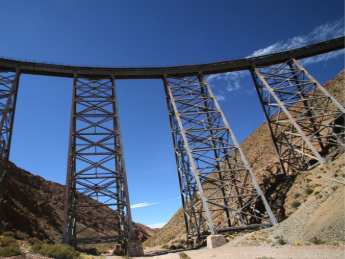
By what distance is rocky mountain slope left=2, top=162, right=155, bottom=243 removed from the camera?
914 inches

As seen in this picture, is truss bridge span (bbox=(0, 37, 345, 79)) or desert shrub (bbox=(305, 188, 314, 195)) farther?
truss bridge span (bbox=(0, 37, 345, 79))

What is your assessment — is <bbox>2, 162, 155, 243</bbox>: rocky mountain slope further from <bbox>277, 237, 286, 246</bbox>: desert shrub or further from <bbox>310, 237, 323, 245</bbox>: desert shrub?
<bbox>310, 237, 323, 245</bbox>: desert shrub

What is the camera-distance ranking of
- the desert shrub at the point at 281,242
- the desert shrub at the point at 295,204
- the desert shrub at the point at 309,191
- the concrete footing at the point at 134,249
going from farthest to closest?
the desert shrub at the point at 295,204, the desert shrub at the point at 309,191, the concrete footing at the point at 134,249, the desert shrub at the point at 281,242

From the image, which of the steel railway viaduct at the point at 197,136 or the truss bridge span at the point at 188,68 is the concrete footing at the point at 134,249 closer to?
the steel railway viaduct at the point at 197,136

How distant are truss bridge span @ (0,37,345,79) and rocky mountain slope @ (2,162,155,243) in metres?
10.2

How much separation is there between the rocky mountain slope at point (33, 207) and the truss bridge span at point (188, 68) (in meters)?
10.2

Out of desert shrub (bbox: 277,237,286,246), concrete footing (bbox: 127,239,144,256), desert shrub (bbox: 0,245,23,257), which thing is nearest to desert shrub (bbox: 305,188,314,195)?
desert shrub (bbox: 277,237,286,246)

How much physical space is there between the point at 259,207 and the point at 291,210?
314cm

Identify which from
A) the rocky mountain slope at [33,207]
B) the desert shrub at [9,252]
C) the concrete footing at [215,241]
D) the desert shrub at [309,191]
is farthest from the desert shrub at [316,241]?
the rocky mountain slope at [33,207]

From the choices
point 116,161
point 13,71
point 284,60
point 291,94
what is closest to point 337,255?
point 116,161

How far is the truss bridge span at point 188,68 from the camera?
16.6 m

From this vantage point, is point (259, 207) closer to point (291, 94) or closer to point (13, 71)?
point (291, 94)

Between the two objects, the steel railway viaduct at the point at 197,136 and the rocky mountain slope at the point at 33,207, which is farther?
the rocky mountain slope at the point at 33,207

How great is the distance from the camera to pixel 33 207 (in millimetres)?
32531
